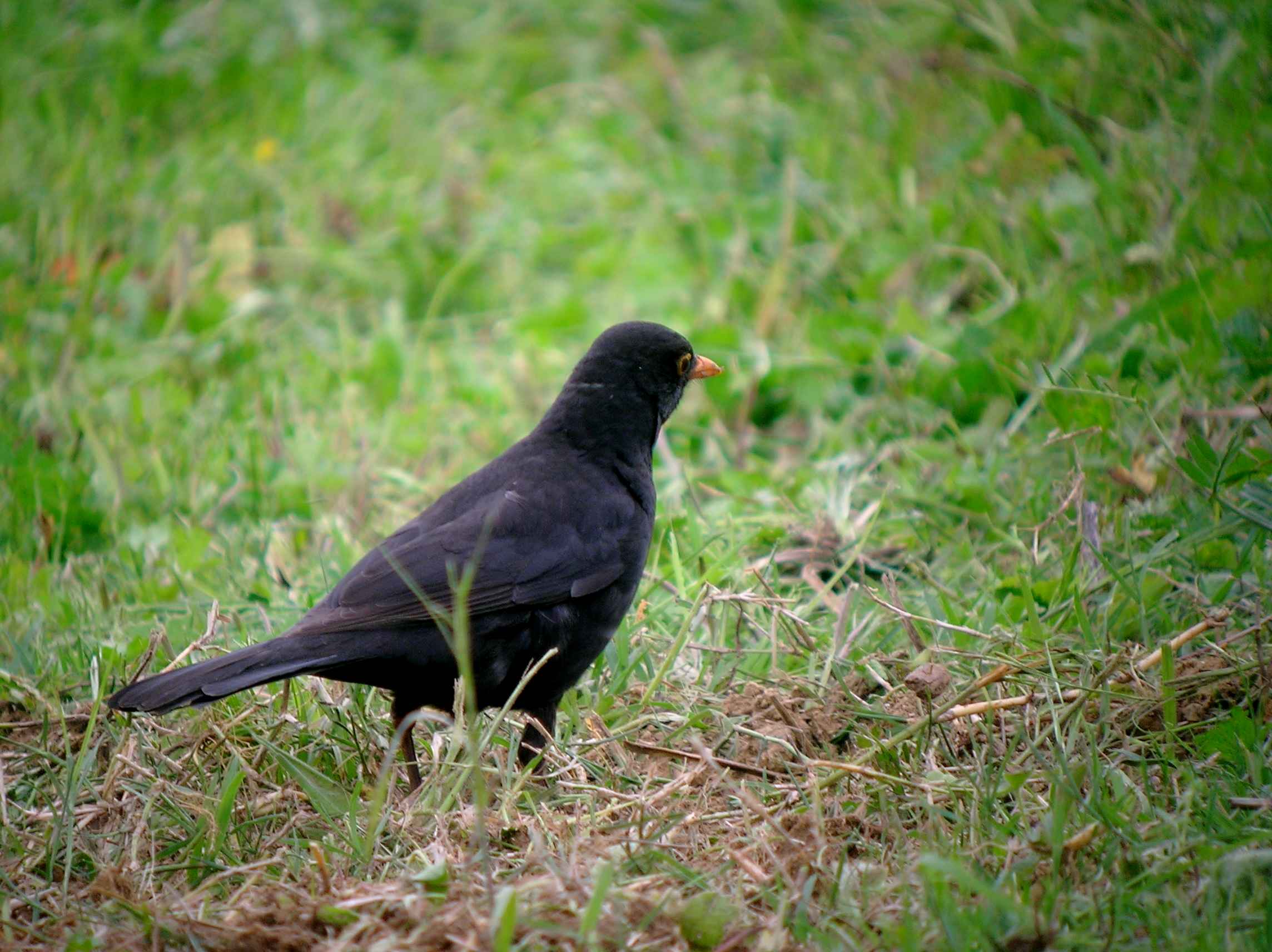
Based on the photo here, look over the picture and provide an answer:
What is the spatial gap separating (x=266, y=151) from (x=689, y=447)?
3.53m

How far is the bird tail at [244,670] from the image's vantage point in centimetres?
294

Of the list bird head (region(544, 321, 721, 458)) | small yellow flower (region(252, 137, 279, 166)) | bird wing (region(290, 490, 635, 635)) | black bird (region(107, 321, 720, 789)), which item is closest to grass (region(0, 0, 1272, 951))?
small yellow flower (region(252, 137, 279, 166))

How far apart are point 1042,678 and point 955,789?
0.48 metres

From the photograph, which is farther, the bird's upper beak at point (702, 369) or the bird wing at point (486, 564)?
the bird's upper beak at point (702, 369)

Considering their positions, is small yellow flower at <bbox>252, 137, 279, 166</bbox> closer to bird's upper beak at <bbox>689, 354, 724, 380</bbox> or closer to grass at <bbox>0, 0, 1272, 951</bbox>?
grass at <bbox>0, 0, 1272, 951</bbox>

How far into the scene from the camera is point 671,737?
3.39m

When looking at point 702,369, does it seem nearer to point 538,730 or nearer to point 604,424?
point 604,424

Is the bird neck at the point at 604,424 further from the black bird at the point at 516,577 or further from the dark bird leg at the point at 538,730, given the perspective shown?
the dark bird leg at the point at 538,730

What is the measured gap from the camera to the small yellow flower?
7359 millimetres

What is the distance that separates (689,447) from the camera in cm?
552

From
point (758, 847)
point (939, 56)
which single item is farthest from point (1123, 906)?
point (939, 56)

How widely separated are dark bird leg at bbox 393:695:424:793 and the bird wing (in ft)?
1.04

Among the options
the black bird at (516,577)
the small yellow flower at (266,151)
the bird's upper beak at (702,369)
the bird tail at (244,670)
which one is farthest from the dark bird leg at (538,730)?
the small yellow flower at (266,151)

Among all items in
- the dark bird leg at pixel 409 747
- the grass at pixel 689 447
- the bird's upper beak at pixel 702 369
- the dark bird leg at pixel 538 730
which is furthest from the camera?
the bird's upper beak at pixel 702 369
